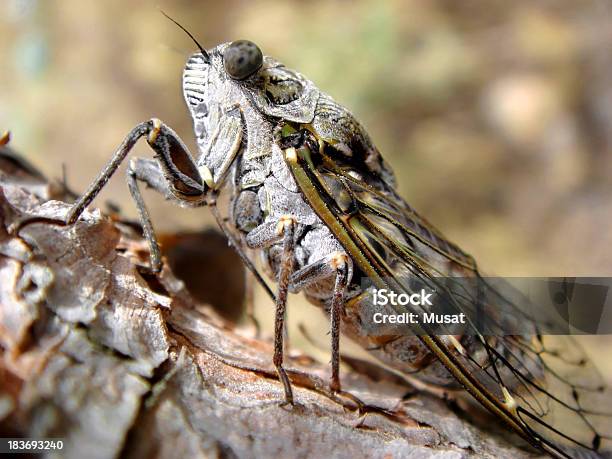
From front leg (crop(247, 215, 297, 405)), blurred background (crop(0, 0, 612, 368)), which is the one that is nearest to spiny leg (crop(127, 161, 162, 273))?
front leg (crop(247, 215, 297, 405))

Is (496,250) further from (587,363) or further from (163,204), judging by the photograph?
(163,204)

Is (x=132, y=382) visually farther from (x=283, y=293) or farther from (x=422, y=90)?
(x=422, y=90)

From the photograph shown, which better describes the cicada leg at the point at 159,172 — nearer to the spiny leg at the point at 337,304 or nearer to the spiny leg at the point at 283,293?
the spiny leg at the point at 283,293

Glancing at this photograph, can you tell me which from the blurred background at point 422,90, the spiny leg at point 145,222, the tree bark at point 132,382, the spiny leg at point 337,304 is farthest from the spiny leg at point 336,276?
the blurred background at point 422,90

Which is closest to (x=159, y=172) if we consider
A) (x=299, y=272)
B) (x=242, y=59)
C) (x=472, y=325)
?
(x=242, y=59)

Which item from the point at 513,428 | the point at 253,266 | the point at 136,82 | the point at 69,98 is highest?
the point at 136,82

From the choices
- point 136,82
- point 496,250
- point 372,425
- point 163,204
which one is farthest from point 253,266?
point 136,82
